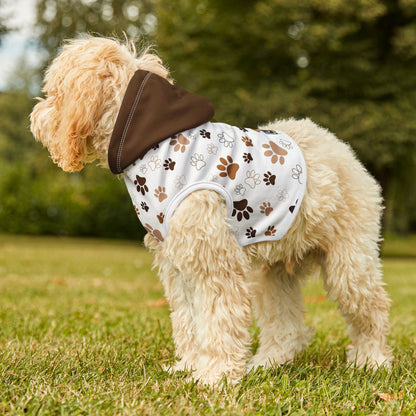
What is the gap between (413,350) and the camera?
3.98 m

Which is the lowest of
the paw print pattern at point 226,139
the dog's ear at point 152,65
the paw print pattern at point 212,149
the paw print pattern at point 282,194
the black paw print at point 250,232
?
the black paw print at point 250,232

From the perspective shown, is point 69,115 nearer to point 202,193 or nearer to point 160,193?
point 160,193

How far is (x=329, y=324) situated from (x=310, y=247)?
2193mm

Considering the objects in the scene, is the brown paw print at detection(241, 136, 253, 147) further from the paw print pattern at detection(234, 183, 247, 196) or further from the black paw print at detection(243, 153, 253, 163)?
the paw print pattern at detection(234, 183, 247, 196)

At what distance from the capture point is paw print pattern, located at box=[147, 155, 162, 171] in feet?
9.12

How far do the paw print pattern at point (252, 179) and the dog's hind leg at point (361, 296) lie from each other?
0.74 meters

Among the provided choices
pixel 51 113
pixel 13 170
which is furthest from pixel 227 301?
pixel 13 170

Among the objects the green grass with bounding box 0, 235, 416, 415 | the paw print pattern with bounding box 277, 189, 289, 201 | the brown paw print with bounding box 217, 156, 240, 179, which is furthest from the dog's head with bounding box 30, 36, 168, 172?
the green grass with bounding box 0, 235, 416, 415

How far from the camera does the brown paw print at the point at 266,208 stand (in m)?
2.97

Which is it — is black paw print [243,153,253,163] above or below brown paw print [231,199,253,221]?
above

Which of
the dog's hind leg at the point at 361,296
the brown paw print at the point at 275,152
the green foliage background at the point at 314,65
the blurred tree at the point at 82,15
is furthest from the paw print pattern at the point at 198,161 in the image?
the blurred tree at the point at 82,15

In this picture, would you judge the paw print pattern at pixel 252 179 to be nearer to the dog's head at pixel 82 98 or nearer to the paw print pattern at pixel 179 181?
the paw print pattern at pixel 179 181

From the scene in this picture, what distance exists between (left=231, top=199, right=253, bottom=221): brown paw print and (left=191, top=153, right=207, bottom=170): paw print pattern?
0.30 m

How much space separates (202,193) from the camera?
8.97ft
